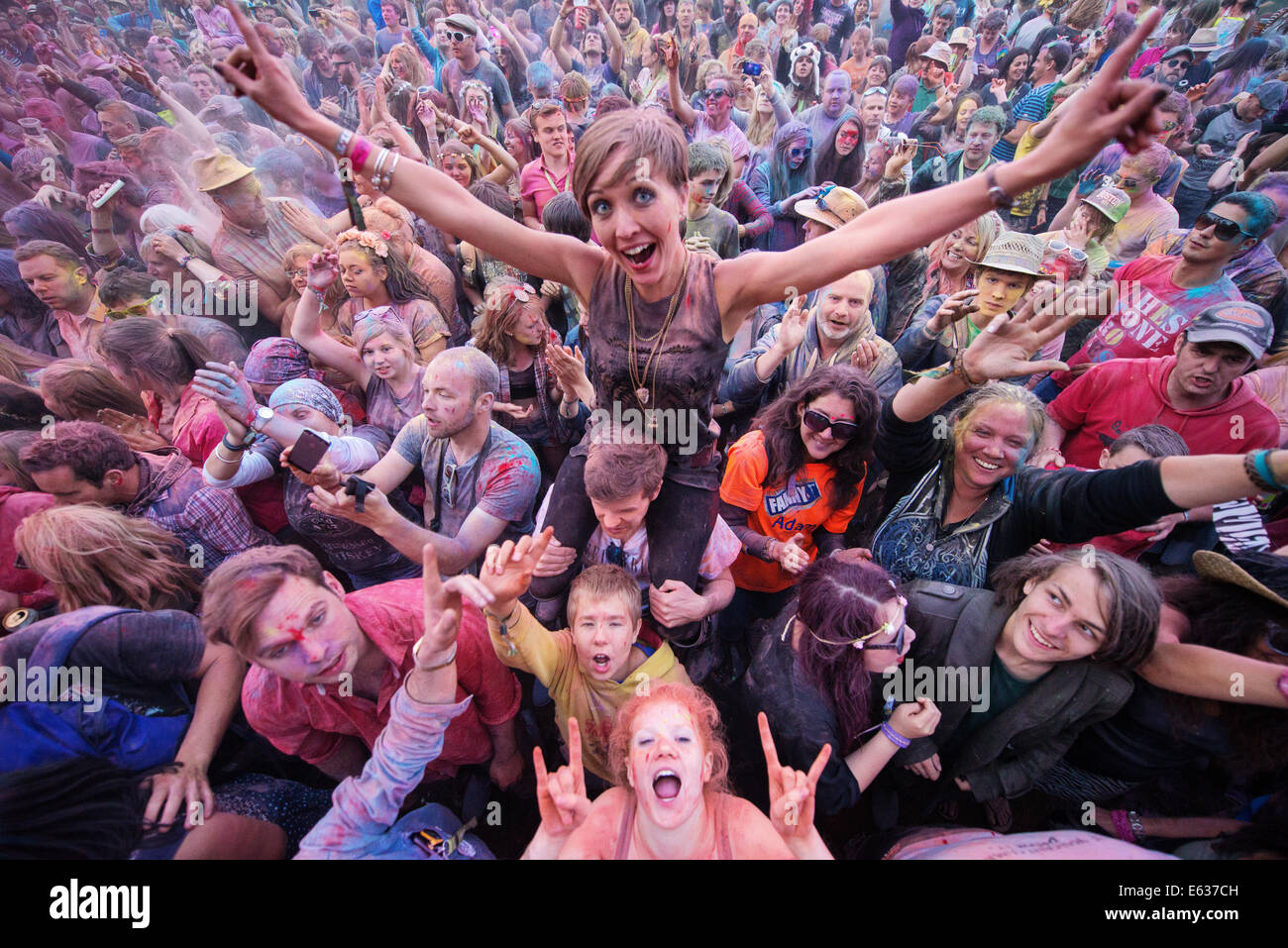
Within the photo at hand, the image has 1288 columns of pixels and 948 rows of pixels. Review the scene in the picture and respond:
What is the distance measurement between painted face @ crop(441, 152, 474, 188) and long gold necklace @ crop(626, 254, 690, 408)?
368 cm

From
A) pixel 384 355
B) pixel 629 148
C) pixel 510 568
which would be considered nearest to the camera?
pixel 629 148

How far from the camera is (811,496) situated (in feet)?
8.04

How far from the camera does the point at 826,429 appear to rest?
226 cm

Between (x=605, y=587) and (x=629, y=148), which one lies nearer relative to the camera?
(x=629, y=148)

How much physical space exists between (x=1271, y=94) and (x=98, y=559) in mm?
9719

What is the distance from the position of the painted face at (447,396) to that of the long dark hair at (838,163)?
448 cm

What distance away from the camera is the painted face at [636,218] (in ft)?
5.05

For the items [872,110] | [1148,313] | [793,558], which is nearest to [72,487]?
[793,558]

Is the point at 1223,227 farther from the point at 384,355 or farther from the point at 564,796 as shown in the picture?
the point at 384,355

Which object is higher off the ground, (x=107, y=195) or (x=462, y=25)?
(x=462, y=25)

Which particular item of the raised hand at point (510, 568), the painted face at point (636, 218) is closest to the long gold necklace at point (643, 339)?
the painted face at point (636, 218)

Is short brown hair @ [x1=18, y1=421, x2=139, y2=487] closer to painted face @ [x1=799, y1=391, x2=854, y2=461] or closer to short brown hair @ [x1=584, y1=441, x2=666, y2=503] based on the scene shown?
short brown hair @ [x1=584, y1=441, x2=666, y2=503]
